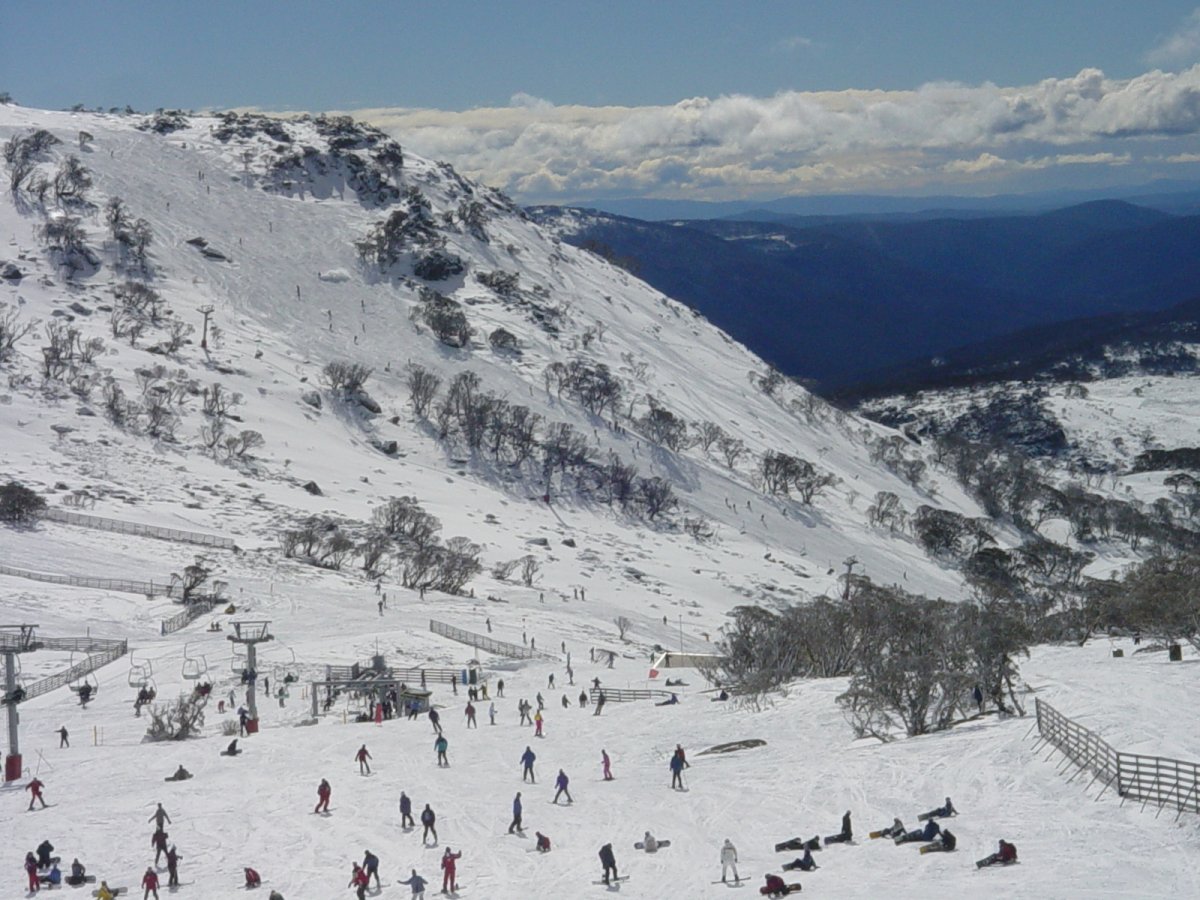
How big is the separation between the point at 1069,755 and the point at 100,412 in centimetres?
8237

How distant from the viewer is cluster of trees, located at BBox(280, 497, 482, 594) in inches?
2611

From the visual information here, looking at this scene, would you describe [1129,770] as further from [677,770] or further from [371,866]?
[371,866]

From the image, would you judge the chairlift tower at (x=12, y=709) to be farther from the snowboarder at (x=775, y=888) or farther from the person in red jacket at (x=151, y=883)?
the snowboarder at (x=775, y=888)

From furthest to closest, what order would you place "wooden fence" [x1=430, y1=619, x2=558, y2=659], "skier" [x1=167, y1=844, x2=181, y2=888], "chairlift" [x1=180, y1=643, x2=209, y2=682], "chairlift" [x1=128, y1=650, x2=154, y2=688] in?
"wooden fence" [x1=430, y1=619, x2=558, y2=659] → "chairlift" [x1=180, y1=643, x2=209, y2=682] → "chairlift" [x1=128, y1=650, x2=154, y2=688] → "skier" [x1=167, y1=844, x2=181, y2=888]

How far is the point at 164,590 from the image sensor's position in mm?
54531

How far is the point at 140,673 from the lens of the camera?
41.2 metres

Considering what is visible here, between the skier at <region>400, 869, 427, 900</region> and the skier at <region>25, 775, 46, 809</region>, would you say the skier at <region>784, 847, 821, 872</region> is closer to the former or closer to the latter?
the skier at <region>400, 869, 427, 900</region>

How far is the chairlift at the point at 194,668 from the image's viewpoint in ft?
135

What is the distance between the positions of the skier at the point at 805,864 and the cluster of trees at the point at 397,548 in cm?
4422

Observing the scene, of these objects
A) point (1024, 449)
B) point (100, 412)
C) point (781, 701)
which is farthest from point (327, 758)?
point (1024, 449)

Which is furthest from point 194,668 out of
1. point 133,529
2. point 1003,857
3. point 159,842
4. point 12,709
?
point 1003,857

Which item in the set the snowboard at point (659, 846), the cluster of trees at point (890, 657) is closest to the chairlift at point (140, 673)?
the cluster of trees at point (890, 657)

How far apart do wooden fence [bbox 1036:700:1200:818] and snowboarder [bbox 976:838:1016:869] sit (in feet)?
9.67

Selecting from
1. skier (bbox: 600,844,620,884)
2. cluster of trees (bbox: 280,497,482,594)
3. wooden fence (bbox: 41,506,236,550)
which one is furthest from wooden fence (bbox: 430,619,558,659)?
skier (bbox: 600,844,620,884)
